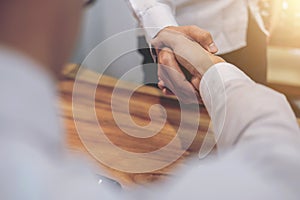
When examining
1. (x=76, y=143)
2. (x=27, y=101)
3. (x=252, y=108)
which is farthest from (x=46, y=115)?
(x=76, y=143)

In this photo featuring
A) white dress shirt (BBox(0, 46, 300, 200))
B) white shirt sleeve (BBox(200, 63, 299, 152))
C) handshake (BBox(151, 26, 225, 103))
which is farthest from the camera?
handshake (BBox(151, 26, 225, 103))

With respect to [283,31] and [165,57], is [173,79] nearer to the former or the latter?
[165,57]

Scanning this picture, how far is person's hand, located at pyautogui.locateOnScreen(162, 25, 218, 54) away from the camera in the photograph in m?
0.52

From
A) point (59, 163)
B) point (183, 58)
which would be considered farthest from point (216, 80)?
point (59, 163)

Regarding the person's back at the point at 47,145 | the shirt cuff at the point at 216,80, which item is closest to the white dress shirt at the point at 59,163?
the person's back at the point at 47,145

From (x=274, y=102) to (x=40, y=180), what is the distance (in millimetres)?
225

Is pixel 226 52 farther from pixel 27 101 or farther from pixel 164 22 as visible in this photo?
pixel 27 101

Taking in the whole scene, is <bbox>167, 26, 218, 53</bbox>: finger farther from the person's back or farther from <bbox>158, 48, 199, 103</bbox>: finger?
the person's back

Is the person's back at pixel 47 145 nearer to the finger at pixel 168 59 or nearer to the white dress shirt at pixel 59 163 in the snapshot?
the white dress shirt at pixel 59 163

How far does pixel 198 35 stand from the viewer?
0.53 meters

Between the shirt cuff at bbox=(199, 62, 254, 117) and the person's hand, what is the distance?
36mm

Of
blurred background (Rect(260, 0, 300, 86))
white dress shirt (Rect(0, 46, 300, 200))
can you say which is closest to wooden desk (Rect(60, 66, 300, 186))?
blurred background (Rect(260, 0, 300, 86))

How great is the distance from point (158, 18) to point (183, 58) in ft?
0.18

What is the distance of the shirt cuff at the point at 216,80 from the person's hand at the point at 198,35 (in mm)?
36
